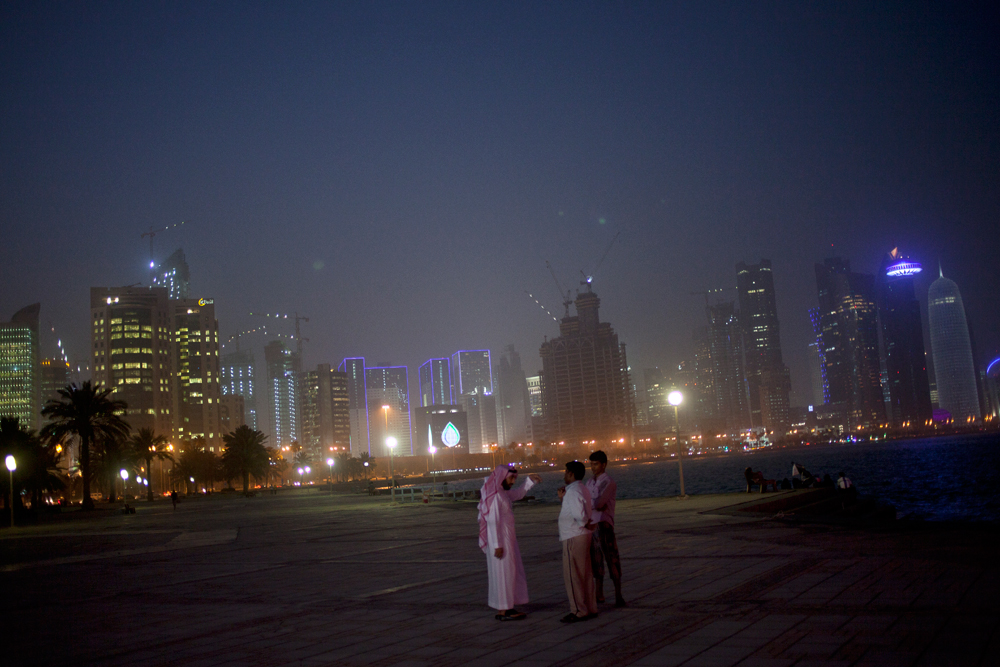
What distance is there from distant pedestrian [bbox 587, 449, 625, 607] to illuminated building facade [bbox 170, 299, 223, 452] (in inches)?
7415

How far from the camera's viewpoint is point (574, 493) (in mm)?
8094

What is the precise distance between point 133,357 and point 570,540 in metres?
183

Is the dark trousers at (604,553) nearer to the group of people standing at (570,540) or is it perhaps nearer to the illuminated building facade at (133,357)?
the group of people standing at (570,540)

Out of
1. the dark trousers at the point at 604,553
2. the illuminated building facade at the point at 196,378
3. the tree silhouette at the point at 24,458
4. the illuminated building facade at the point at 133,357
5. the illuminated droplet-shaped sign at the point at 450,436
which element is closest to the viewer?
the dark trousers at the point at 604,553

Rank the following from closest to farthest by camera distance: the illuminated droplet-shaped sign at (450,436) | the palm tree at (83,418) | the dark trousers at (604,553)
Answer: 1. the dark trousers at (604,553)
2. the illuminated droplet-shaped sign at (450,436)
3. the palm tree at (83,418)

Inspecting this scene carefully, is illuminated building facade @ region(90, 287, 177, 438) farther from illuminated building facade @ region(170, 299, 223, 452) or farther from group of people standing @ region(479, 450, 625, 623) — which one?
group of people standing @ region(479, 450, 625, 623)

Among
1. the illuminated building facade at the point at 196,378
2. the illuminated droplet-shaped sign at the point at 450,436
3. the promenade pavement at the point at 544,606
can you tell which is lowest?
the promenade pavement at the point at 544,606

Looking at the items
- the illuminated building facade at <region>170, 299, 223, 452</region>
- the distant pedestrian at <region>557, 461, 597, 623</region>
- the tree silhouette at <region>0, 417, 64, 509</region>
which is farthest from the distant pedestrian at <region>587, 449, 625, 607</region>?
the illuminated building facade at <region>170, 299, 223, 452</region>

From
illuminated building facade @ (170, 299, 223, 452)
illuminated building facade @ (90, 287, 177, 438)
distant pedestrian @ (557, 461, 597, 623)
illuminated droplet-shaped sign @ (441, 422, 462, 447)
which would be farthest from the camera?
illuminated building facade @ (170, 299, 223, 452)

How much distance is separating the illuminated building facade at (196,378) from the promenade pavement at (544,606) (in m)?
180

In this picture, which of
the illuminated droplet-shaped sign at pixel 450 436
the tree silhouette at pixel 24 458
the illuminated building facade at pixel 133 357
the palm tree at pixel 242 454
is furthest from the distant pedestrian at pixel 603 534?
the illuminated building facade at pixel 133 357

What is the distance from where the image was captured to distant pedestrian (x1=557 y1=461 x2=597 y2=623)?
7973 mm

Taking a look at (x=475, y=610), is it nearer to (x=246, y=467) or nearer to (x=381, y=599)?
(x=381, y=599)

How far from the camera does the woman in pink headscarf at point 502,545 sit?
27.1 ft
